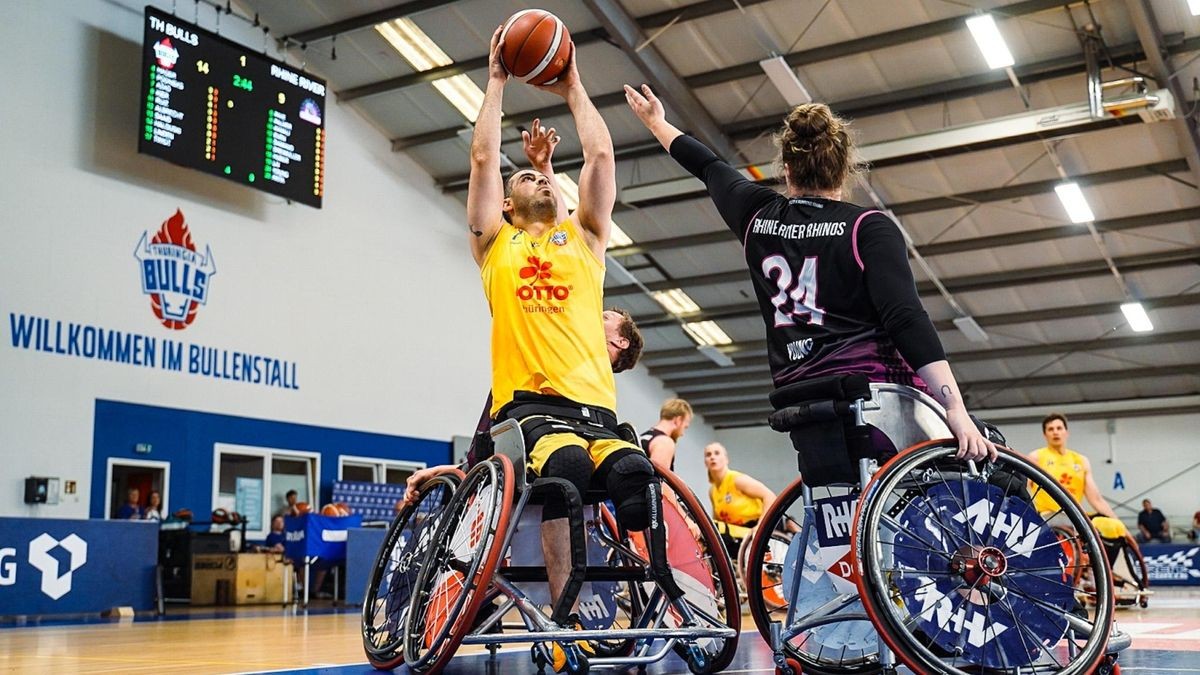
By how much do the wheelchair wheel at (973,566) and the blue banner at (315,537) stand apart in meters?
9.71

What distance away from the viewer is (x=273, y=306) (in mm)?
13836

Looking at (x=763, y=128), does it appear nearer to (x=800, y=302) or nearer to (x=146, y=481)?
(x=146, y=481)

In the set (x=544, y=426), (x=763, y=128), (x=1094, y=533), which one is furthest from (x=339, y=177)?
(x=1094, y=533)

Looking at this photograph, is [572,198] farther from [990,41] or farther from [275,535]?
[990,41]

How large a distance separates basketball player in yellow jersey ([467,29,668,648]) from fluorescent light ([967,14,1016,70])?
9.24 m

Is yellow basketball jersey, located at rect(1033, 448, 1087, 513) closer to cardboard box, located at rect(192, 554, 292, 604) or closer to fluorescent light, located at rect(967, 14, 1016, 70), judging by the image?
fluorescent light, located at rect(967, 14, 1016, 70)

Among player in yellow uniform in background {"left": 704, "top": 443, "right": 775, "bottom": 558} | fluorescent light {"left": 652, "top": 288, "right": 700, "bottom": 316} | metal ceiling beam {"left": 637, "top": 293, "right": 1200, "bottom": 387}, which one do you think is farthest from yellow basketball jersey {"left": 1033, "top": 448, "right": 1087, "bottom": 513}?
fluorescent light {"left": 652, "top": 288, "right": 700, "bottom": 316}

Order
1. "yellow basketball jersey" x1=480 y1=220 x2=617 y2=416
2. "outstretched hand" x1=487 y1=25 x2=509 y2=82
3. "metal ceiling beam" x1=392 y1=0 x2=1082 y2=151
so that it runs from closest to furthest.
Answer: "yellow basketball jersey" x1=480 y1=220 x2=617 y2=416 < "outstretched hand" x1=487 y1=25 x2=509 y2=82 < "metal ceiling beam" x1=392 y1=0 x2=1082 y2=151

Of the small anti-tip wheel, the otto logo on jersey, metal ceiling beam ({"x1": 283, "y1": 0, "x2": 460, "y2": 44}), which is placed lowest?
the small anti-tip wheel

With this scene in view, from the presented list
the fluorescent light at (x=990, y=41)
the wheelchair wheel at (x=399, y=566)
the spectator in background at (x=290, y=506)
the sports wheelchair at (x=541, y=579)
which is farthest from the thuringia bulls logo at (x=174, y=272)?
the sports wheelchair at (x=541, y=579)

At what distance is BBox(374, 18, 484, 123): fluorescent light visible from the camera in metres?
13.8

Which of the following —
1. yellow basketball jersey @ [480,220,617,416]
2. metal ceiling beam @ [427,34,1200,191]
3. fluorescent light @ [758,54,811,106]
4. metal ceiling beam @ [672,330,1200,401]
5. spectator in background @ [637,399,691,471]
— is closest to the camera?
yellow basketball jersey @ [480,220,617,416]

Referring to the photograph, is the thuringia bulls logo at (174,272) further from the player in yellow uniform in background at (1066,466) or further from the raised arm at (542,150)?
the raised arm at (542,150)

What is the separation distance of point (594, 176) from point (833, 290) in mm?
908
